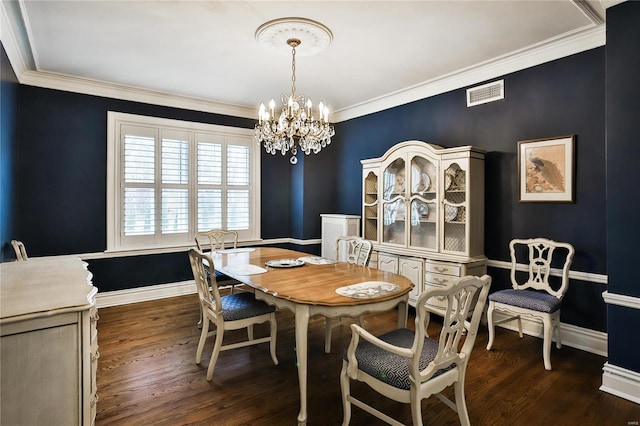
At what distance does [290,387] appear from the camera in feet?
→ 7.82

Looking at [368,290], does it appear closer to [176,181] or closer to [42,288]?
[42,288]

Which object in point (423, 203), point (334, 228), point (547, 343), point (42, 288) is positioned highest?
point (423, 203)

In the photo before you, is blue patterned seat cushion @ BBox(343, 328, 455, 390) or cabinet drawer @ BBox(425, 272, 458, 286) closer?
blue patterned seat cushion @ BBox(343, 328, 455, 390)

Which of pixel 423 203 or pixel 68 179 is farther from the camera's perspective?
pixel 68 179

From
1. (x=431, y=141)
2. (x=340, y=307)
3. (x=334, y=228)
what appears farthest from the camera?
(x=334, y=228)

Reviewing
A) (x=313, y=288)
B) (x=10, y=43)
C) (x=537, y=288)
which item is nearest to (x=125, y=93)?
(x=10, y=43)

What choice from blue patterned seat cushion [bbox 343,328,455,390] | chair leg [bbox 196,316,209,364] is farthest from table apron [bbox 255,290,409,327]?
chair leg [bbox 196,316,209,364]

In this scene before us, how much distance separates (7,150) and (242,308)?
2612mm

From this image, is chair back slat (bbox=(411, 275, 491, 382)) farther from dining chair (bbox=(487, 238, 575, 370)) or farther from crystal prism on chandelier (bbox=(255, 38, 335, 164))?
crystal prism on chandelier (bbox=(255, 38, 335, 164))

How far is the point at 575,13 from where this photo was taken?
260cm

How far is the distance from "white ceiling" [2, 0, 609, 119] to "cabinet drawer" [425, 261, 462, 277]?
2.01 metres

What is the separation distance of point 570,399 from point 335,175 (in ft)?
13.5

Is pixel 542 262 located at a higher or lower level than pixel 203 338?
higher

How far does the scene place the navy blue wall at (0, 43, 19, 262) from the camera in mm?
2811
